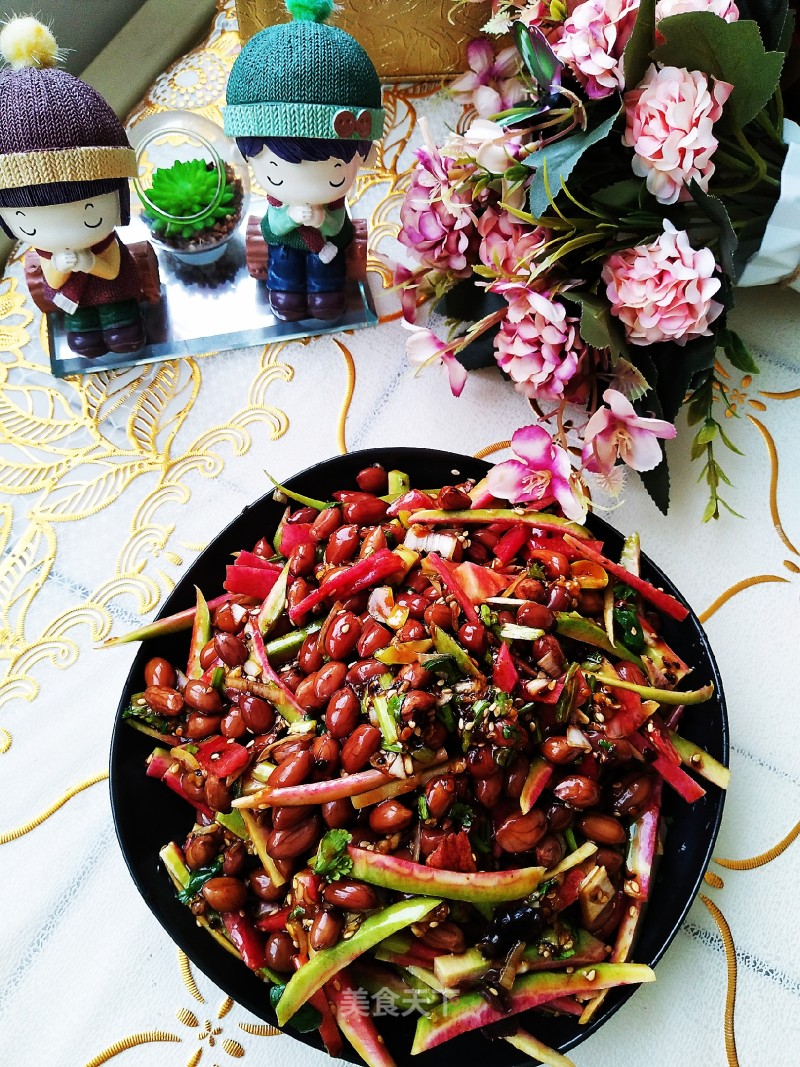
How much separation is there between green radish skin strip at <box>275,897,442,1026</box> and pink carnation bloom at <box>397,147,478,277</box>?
0.62m

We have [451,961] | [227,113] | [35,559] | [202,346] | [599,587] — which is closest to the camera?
[451,961]

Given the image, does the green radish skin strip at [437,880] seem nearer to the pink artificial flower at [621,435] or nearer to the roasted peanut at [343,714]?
the roasted peanut at [343,714]

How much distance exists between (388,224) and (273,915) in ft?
2.83

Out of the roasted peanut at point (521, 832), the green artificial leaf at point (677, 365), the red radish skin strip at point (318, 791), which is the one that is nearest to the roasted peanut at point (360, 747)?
the red radish skin strip at point (318, 791)

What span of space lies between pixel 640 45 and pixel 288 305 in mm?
503

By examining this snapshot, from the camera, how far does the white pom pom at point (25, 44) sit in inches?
31.9

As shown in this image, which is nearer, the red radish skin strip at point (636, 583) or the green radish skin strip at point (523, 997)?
the green radish skin strip at point (523, 997)

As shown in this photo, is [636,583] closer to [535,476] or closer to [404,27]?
[535,476]

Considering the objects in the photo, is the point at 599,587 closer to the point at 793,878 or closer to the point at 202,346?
the point at 793,878

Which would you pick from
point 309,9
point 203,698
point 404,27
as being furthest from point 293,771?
point 404,27

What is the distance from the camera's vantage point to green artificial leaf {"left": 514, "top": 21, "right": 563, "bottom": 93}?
703 millimetres

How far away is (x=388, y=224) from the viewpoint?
1.13 m

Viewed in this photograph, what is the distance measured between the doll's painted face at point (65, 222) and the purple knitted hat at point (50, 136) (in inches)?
0.6

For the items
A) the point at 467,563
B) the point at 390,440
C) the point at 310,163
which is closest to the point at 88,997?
the point at 467,563
